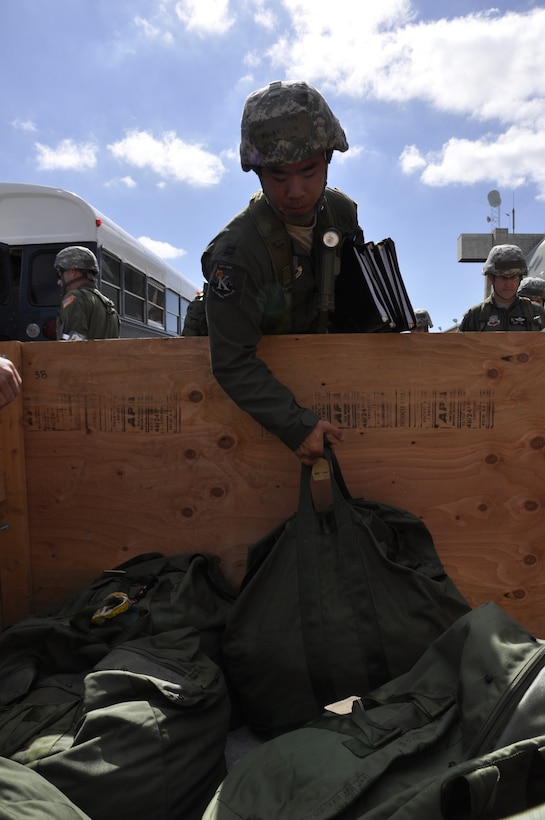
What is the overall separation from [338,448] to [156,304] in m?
7.44

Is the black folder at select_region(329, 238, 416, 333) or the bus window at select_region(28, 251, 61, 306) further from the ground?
the bus window at select_region(28, 251, 61, 306)

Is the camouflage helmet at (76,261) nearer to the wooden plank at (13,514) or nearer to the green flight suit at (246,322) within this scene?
the wooden plank at (13,514)

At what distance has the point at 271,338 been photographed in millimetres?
2117

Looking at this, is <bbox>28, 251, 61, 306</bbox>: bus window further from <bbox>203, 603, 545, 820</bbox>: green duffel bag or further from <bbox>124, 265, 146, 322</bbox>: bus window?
<bbox>203, 603, 545, 820</bbox>: green duffel bag

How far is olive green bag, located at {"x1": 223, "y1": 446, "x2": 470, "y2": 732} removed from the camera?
1.63 meters

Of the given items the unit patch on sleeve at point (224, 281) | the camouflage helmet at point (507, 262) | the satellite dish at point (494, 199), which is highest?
the satellite dish at point (494, 199)

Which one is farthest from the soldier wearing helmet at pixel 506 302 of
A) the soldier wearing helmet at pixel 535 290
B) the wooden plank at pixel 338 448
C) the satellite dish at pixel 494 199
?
the satellite dish at pixel 494 199

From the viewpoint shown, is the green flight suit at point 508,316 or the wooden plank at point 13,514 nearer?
the wooden plank at point 13,514

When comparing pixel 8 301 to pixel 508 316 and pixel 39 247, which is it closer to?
pixel 39 247

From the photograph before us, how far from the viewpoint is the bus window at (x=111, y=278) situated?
6762mm

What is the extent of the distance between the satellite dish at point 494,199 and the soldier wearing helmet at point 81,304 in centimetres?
1677

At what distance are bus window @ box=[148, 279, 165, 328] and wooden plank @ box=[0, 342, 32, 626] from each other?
6.63 meters

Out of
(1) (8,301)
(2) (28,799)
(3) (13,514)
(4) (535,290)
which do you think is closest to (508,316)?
(4) (535,290)

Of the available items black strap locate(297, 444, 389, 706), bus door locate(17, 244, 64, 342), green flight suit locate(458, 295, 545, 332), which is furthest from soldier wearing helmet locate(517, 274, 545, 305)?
black strap locate(297, 444, 389, 706)
